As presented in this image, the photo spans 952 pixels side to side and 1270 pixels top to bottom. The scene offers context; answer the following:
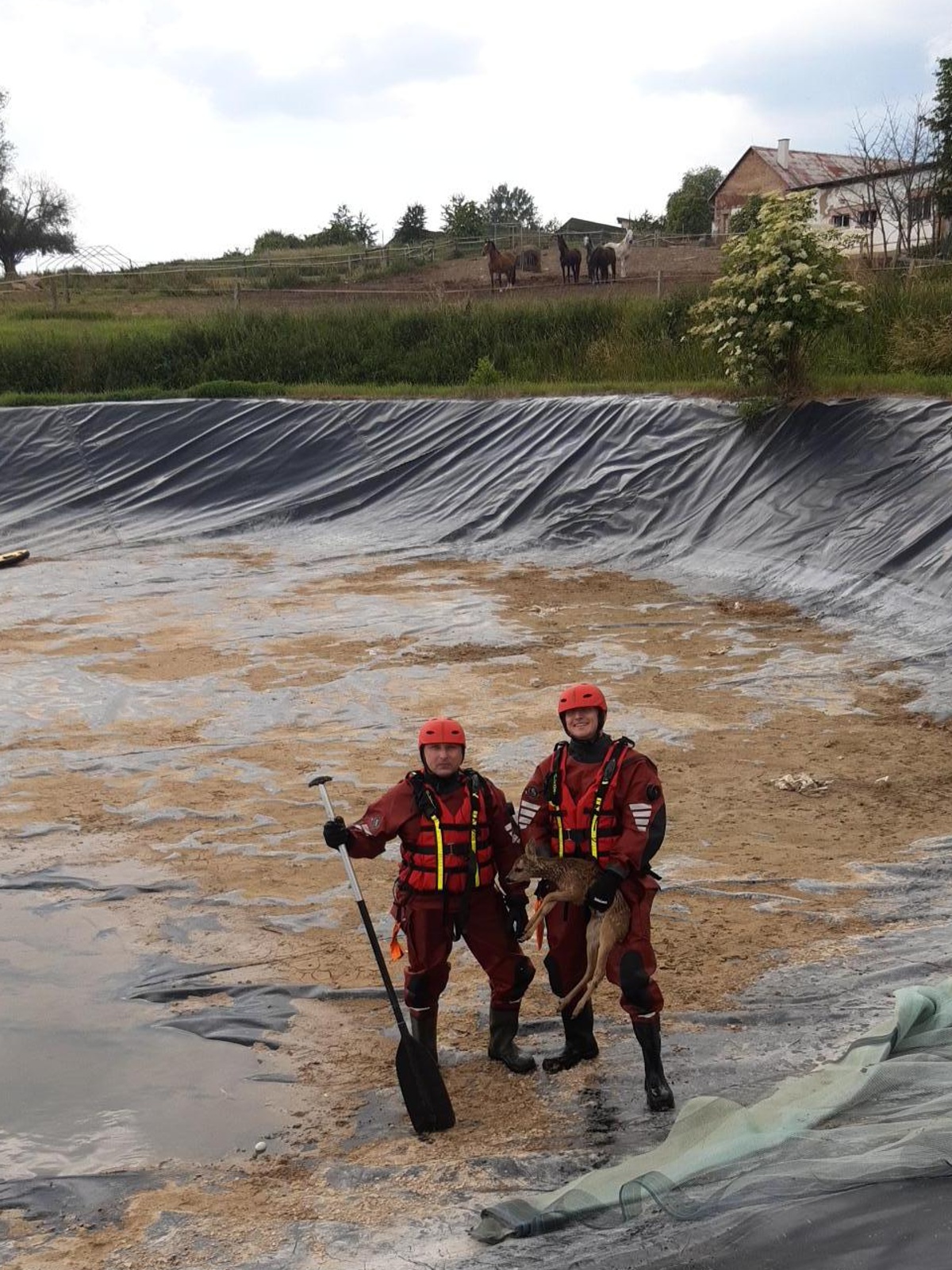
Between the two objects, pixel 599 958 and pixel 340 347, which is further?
pixel 340 347

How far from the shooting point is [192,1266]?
3.94 m

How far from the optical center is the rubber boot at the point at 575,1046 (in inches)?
197

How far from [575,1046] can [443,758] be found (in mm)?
1187

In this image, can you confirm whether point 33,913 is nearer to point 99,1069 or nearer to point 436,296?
point 99,1069

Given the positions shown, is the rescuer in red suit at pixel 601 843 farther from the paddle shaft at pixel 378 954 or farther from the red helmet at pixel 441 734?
the paddle shaft at pixel 378 954

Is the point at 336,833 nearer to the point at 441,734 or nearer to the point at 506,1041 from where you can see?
the point at 441,734

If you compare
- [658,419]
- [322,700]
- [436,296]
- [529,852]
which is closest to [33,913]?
[529,852]

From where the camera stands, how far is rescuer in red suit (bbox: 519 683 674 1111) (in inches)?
186

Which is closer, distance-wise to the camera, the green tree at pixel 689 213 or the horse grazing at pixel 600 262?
the horse grazing at pixel 600 262

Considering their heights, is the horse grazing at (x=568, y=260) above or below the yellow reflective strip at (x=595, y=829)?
above

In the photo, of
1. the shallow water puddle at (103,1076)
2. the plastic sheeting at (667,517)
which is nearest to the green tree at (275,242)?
the plastic sheeting at (667,517)

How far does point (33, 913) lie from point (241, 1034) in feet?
5.88

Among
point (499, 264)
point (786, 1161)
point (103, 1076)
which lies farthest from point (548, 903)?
point (499, 264)

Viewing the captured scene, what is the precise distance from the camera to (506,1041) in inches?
201
